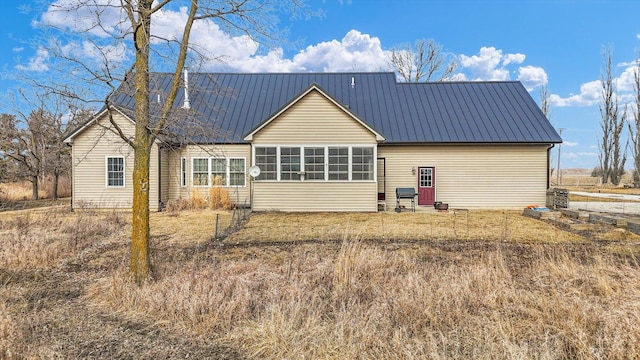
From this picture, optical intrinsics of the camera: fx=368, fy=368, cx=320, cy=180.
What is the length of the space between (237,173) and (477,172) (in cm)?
1119

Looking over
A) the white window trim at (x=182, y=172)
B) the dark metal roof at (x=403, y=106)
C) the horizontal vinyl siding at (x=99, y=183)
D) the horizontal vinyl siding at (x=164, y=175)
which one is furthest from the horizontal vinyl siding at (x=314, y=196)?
the horizontal vinyl siding at (x=99, y=183)

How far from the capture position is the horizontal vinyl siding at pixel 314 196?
50.7 ft

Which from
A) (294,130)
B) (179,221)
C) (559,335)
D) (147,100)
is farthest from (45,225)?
(559,335)

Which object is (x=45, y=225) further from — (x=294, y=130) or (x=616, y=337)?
(x=616, y=337)

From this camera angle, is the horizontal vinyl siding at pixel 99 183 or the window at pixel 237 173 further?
the window at pixel 237 173

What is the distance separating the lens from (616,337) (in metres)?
3.65

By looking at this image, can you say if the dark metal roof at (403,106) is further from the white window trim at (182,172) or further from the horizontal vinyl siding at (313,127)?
the white window trim at (182,172)

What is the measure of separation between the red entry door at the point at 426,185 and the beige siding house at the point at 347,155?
0.05 metres

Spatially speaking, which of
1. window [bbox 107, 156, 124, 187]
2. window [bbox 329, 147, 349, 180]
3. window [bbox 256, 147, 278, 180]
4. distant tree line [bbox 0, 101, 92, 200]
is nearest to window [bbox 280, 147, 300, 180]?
window [bbox 256, 147, 278, 180]

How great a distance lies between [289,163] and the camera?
1572 centimetres

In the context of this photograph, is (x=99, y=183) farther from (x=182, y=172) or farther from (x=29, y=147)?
(x=29, y=147)

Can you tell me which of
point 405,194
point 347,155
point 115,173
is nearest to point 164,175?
point 115,173

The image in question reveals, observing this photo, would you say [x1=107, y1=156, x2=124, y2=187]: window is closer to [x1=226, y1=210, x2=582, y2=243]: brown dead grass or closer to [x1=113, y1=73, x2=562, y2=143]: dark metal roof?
[x1=113, y1=73, x2=562, y2=143]: dark metal roof

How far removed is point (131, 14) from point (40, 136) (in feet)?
76.9
